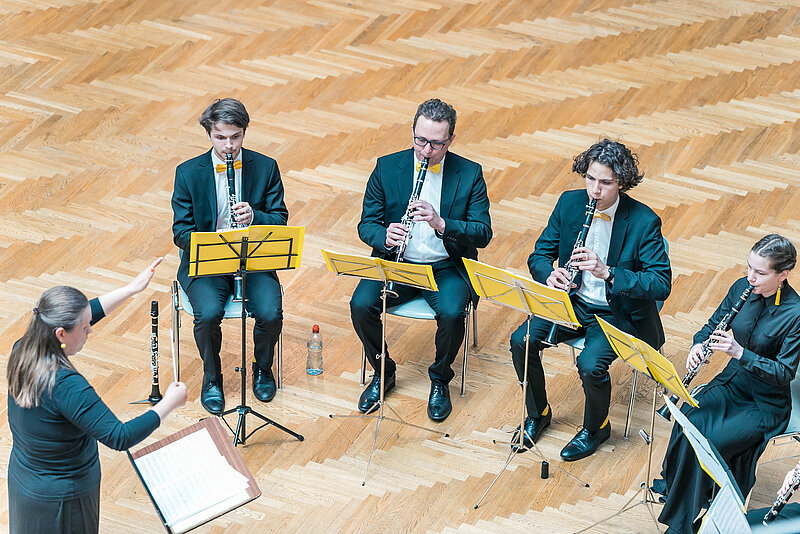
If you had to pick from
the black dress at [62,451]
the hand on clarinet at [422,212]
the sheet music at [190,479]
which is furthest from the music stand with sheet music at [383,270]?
the black dress at [62,451]

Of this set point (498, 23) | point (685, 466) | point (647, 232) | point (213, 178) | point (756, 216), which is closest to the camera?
point (685, 466)

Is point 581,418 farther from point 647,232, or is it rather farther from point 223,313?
point 223,313

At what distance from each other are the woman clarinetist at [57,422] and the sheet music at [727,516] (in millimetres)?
1710

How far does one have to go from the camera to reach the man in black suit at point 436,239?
15.5 ft

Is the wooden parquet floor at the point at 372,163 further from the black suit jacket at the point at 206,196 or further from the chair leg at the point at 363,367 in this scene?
the black suit jacket at the point at 206,196

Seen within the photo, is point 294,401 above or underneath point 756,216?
underneath

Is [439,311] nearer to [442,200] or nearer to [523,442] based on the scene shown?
[442,200]

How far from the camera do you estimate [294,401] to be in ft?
16.2

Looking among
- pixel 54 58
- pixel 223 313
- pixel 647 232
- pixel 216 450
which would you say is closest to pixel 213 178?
pixel 223 313

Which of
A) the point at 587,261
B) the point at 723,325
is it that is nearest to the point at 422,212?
the point at 587,261

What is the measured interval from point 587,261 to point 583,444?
0.86 m

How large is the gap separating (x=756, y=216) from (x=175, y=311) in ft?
11.0

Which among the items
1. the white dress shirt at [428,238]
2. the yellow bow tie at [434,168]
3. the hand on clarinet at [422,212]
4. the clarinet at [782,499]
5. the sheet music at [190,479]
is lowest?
the sheet music at [190,479]

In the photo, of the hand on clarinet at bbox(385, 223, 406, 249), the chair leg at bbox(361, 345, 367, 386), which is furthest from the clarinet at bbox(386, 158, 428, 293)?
the chair leg at bbox(361, 345, 367, 386)
